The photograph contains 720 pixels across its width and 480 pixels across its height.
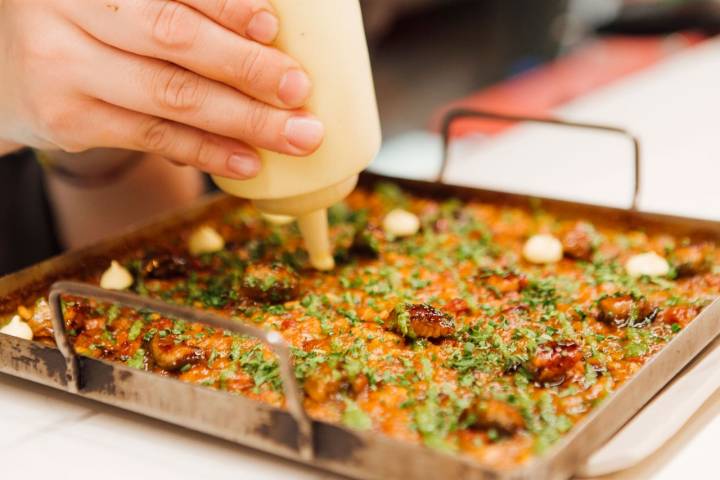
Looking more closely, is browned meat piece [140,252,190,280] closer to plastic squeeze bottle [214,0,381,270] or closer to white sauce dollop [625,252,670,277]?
plastic squeeze bottle [214,0,381,270]

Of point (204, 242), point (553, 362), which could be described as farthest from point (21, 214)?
point (553, 362)

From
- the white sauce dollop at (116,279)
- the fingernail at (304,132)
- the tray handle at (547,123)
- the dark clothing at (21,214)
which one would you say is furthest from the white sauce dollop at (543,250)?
the dark clothing at (21,214)

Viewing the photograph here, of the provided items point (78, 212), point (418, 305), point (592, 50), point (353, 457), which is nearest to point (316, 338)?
point (418, 305)

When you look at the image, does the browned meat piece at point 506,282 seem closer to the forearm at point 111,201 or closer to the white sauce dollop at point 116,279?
the white sauce dollop at point 116,279

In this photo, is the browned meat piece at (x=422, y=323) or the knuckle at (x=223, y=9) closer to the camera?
the knuckle at (x=223, y=9)

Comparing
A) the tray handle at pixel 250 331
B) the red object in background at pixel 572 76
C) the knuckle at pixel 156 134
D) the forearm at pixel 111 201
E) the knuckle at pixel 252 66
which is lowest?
the red object in background at pixel 572 76

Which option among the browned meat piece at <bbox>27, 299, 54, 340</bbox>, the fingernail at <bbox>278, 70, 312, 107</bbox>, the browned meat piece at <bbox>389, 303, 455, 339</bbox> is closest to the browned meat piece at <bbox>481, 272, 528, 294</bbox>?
the browned meat piece at <bbox>389, 303, 455, 339</bbox>
